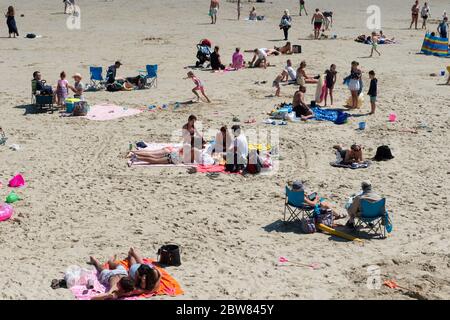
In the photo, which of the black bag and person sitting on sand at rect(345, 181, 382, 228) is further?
the black bag

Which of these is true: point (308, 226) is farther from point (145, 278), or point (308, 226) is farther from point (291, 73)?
point (291, 73)

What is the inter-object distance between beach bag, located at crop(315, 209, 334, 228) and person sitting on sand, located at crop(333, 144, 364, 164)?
3477 millimetres


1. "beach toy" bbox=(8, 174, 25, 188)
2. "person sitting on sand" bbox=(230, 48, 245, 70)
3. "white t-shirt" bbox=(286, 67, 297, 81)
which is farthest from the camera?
"person sitting on sand" bbox=(230, 48, 245, 70)

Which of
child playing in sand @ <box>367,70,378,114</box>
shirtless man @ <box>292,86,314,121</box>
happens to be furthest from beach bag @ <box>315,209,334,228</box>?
child playing in sand @ <box>367,70,378,114</box>

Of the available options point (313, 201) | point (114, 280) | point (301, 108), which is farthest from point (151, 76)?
point (114, 280)

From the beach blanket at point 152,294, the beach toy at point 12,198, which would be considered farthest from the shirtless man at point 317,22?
the beach blanket at point 152,294

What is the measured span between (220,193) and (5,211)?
4.01 metres

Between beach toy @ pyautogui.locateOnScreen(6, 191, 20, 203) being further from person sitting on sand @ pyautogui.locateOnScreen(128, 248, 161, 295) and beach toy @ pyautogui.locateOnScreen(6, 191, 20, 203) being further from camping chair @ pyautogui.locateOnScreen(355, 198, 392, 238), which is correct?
camping chair @ pyautogui.locateOnScreen(355, 198, 392, 238)

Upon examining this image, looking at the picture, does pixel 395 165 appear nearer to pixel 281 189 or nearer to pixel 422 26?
pixel 281 189

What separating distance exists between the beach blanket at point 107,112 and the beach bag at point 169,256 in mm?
8569

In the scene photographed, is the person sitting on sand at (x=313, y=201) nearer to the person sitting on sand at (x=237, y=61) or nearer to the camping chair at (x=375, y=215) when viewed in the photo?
the camping chair at (x=375, y=215)

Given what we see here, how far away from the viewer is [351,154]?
15297 millimetres

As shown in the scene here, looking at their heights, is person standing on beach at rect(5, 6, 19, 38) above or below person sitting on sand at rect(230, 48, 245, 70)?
above

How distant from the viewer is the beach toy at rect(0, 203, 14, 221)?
12.2m
